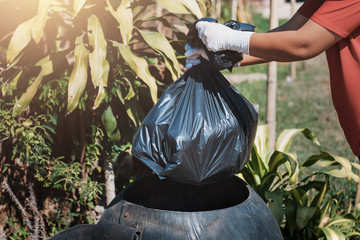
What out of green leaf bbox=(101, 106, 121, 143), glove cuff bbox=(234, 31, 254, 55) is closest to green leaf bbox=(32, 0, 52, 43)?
green leaf bbox=(101, 106, 121, 143)

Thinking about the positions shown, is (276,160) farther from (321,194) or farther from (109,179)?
(109,179)

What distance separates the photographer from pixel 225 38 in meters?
1.80

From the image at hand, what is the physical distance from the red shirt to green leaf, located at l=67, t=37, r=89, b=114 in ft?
4.30

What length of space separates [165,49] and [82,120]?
27.9 inches

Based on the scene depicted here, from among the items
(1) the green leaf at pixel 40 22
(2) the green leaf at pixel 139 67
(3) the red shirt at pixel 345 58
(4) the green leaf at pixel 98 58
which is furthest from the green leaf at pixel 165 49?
(3) the red shirt at pixel 345 58

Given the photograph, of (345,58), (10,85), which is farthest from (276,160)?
(10,85)

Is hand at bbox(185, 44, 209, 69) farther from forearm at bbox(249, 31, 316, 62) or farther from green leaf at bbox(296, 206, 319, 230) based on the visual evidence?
green leaf at bbox(296, 206, 319, 230)

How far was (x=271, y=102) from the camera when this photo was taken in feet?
12.0

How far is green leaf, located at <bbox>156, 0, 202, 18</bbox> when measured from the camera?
9.40 feet

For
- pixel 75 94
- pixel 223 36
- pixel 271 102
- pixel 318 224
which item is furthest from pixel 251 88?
pixel 223 36

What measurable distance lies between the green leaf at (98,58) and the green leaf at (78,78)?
0.20 ft

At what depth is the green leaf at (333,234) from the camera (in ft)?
8.45

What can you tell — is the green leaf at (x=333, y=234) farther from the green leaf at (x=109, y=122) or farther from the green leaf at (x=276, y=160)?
the green leaf at (x=109, y=122)

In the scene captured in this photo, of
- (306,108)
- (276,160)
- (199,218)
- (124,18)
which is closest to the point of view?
(199,218)
